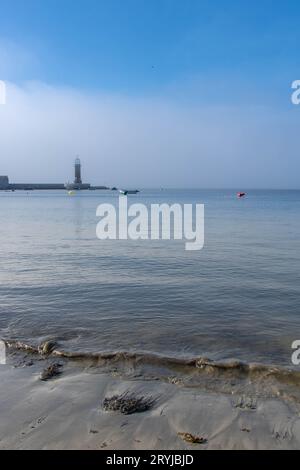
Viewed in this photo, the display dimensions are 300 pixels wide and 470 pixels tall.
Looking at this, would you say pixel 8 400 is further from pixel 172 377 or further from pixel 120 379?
pixel 172 377

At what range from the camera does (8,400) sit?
6973mm

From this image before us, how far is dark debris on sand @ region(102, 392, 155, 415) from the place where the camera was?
21.8 ft

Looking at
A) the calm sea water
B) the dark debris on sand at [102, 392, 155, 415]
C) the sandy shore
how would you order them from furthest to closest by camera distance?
1. the calm sea water
2. the dark debris on sand at [102, 392, 155, 415]
3. the sandy shore

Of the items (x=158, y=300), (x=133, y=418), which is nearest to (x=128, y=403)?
(x=133, y=418)

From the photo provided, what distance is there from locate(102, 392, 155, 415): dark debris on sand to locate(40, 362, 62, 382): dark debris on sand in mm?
1594

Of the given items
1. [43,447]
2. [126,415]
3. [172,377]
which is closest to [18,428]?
[43,447]

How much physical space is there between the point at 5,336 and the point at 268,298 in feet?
28.5

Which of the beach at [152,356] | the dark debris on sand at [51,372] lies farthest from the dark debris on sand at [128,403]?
the dark debris on sand at [51,372]

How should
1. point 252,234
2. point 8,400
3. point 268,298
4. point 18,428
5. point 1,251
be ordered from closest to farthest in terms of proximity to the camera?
point 18,428 → point 8,400 → point 268,298 → point 1,251 → point 252,234

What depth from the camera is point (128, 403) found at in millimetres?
6840

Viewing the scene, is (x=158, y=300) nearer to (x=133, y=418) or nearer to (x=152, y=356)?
(x=152, y=356)

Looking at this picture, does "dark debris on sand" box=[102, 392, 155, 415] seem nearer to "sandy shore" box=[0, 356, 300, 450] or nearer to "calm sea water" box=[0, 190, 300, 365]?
"sandy shore" box=[0, 356, 300, 450]

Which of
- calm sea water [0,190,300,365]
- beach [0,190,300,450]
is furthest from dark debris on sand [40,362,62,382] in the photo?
calm sea water [0,190,300,365]

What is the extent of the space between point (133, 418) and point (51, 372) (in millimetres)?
2535
